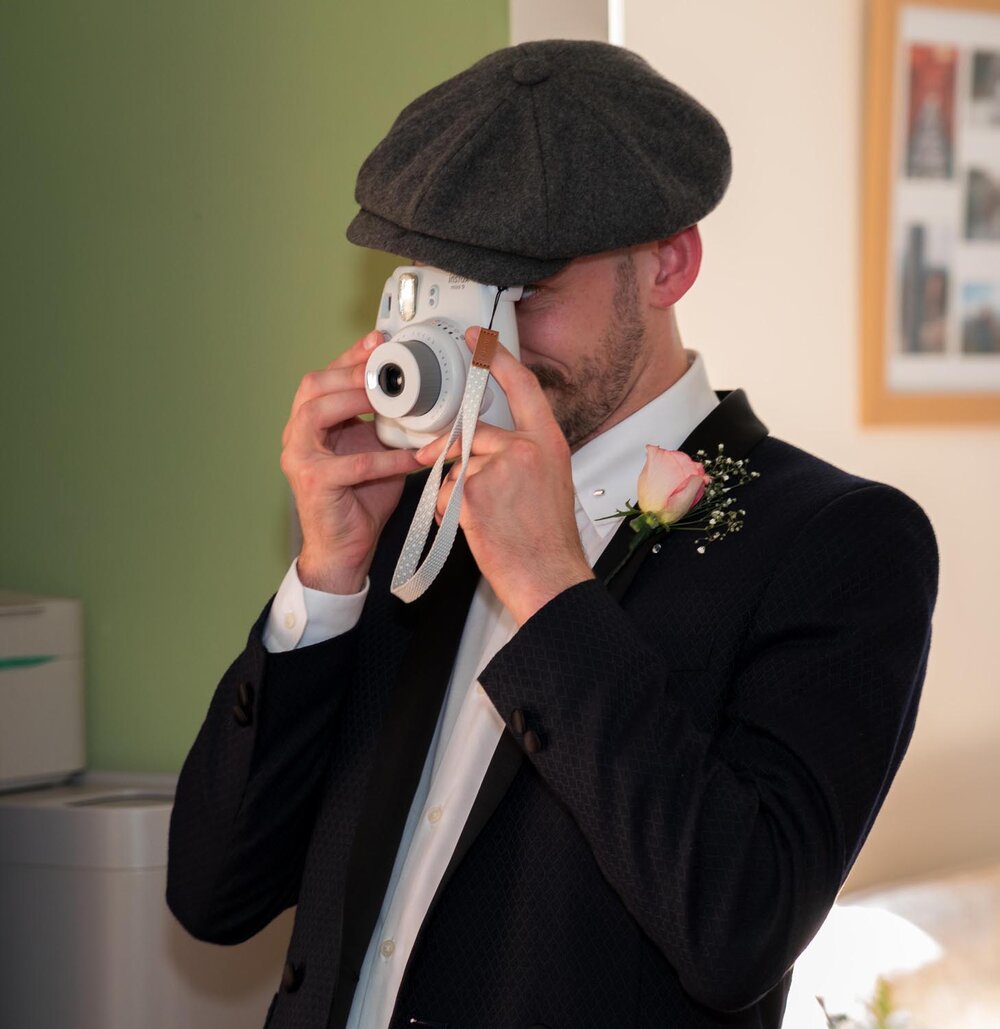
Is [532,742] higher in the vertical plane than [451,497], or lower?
lower

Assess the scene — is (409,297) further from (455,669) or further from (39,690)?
(39,690)

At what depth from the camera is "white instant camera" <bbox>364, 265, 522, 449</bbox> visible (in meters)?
0.96

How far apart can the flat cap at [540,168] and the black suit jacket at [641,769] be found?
20cm

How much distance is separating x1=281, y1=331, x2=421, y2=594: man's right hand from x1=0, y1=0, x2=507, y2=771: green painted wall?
567 millimetres

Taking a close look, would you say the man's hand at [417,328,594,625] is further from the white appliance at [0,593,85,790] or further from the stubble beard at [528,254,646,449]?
the white appliance at [0,593,85,790]

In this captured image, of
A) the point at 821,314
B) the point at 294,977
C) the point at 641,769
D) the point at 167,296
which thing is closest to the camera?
the point at 641,769

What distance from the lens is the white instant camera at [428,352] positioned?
96 cm

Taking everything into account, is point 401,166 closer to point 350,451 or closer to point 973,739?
point 350,451

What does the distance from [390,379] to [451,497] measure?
4.2 inches

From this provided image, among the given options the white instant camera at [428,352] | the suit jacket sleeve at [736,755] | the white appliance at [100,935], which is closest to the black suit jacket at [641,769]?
the suit jacket sleeve at [736,755]

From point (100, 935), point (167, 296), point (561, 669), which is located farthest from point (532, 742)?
point (167, 296)

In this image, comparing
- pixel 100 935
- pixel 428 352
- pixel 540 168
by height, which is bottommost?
pixel 100 935

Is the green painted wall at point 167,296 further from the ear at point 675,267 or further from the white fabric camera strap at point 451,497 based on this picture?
the white fabric camera strap at point 451,497

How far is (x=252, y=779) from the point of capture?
3.66ft
